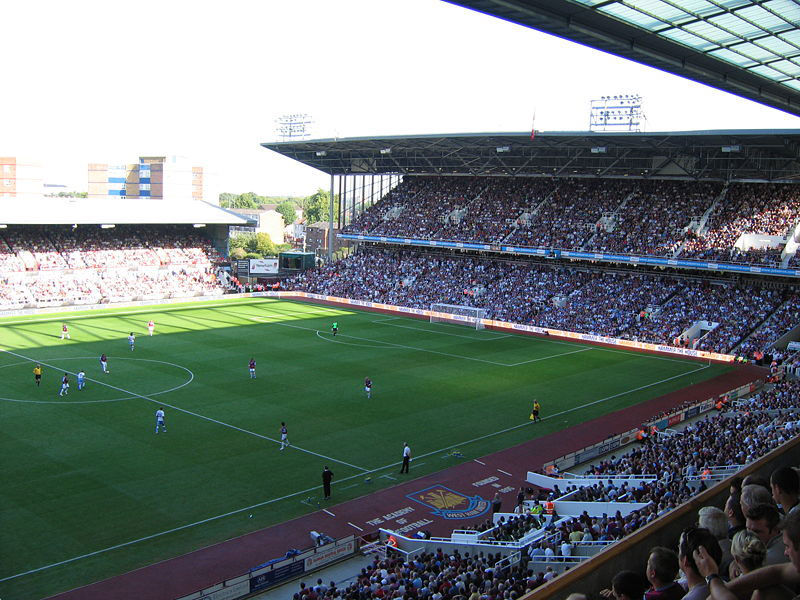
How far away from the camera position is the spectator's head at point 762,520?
4672 mm

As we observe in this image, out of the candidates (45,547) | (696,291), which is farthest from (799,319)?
(45,547)

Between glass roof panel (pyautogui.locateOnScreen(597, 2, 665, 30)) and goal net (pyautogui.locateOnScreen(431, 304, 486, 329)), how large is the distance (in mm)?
43200

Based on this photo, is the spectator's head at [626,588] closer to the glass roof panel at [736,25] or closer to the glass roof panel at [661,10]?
the glass roof panel at [661,10]

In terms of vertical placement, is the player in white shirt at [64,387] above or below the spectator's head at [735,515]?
below

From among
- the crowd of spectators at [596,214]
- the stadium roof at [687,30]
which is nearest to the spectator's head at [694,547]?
the stadium roof at [687,30]

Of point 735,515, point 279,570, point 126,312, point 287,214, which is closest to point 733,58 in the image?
point 735,515

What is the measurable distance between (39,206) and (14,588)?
56.4m

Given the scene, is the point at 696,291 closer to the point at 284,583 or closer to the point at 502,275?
the point at 502,275

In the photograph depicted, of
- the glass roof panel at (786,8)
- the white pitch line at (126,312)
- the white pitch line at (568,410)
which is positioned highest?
the glass roof panel at (786,8)

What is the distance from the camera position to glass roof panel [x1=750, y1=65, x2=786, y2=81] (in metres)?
18.4

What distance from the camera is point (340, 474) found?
25.0 metres

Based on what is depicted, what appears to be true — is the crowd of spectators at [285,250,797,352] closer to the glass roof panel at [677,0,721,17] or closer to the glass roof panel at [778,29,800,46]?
the glass roof panel at [778,29,800,46]

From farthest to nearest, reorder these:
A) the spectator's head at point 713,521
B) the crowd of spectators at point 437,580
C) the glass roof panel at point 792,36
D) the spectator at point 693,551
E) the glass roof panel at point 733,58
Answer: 1. the glass roof panel at point 733,58
2. the glass roof panel at point 792,36
3. the crowd of spectators at point 437,580
4. the spectator's head at point 713,521
5. the spectator at point 693,551

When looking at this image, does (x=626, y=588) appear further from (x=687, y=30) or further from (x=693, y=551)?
(x=687, y=30)
